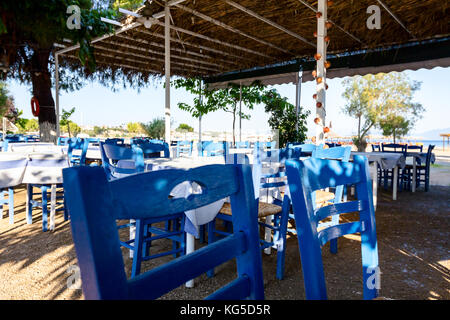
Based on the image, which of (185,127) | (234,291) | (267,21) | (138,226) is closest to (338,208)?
(234,291)

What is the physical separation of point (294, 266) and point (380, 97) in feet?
50.4

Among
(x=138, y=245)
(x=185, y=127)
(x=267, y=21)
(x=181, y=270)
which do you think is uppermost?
(x=267, y=21)

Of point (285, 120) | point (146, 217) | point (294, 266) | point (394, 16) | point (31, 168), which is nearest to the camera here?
point (146, 217)

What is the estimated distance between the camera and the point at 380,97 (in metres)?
15.3

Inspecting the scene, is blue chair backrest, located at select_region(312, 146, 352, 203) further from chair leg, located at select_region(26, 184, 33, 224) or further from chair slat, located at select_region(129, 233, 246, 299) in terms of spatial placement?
chair leg, located at select_region(26, 184, 33, 224)

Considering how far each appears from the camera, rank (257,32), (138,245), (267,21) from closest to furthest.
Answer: (138,245)
(267,21)
(257,32)

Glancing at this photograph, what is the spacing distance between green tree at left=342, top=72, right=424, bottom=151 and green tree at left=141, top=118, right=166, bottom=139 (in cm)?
937

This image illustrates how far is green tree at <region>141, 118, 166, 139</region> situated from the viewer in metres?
12.5

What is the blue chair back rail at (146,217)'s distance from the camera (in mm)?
443

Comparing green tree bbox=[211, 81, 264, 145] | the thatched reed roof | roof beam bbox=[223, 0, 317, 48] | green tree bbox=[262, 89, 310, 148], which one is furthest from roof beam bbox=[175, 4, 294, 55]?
green tree bbox=[211, 81, 264, 145]

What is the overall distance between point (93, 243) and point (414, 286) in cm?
236

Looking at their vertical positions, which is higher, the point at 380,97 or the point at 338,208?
the point at 380,97

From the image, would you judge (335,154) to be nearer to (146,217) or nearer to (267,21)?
(146,217)

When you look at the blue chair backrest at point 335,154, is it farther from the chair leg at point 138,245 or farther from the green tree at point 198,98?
the green tree at point 198,98
